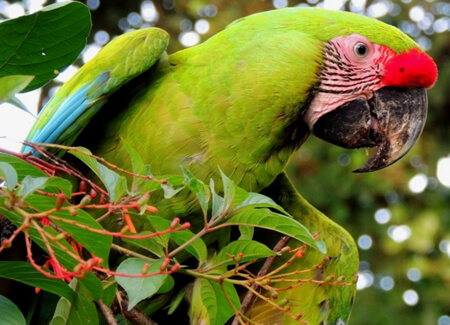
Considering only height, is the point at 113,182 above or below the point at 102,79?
above

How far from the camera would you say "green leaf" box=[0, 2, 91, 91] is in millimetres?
976

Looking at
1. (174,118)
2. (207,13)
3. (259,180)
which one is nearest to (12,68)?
(174,118)

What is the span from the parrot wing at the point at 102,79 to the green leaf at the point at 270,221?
28.2 inches

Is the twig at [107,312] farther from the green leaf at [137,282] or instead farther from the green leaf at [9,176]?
the green leaf at [9,176]

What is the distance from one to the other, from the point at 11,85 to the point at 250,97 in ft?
2.92

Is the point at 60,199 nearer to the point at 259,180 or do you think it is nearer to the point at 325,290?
the point at 259,180

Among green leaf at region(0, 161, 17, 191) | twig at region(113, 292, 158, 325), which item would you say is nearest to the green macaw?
twig at region(113, 292, 158, 325)

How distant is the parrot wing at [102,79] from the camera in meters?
1.66

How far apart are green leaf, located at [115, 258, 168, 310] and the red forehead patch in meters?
1.01

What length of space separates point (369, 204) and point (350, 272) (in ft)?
7.88

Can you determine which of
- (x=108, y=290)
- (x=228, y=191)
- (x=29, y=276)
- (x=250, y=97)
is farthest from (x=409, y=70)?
(x=29, y=276)

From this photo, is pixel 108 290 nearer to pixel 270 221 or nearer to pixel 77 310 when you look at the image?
pixel 77 310

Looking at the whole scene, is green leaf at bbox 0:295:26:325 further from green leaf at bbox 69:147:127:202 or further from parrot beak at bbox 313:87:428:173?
parrot beak at bbox 313:87:428:173

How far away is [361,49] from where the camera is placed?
1.73 meters
